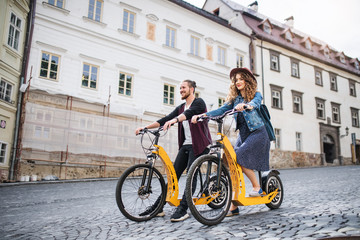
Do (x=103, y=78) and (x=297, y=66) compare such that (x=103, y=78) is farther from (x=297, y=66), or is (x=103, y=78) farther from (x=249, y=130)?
(x=297, y=66)

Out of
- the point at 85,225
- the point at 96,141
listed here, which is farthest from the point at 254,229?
the point at 96,141

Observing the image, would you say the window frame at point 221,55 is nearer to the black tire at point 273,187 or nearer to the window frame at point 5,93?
the window frame at point 5,93

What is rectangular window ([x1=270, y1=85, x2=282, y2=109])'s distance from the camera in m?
23.3

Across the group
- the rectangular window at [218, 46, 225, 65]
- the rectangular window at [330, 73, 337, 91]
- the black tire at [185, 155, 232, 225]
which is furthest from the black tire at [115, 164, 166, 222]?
the rectangular window at [330, 73, 337, 91]

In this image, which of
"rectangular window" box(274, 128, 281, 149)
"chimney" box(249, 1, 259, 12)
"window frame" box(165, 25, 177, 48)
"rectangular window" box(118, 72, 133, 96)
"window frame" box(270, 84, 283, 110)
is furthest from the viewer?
"chimney" box(249, 1, 259, 12)

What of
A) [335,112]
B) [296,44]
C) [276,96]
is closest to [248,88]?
[276,96]

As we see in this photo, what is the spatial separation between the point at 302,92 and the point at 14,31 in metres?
22.3

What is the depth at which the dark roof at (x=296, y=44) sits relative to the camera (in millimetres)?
24094

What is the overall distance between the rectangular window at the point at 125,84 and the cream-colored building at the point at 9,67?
472 centimetres

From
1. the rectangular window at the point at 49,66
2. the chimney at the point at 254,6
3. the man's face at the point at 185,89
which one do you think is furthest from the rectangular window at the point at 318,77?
the man's face at the point at 185,89

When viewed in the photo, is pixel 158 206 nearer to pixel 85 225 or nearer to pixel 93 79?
pixel 85 225

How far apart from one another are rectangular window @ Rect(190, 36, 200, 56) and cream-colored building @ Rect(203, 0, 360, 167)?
221 inches

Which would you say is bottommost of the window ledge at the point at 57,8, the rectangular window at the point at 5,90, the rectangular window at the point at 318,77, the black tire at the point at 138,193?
the black tire at the point at 138,193

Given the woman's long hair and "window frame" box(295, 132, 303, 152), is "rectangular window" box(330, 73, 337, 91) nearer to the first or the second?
"window frame" box(295, 132, 303, 152)
